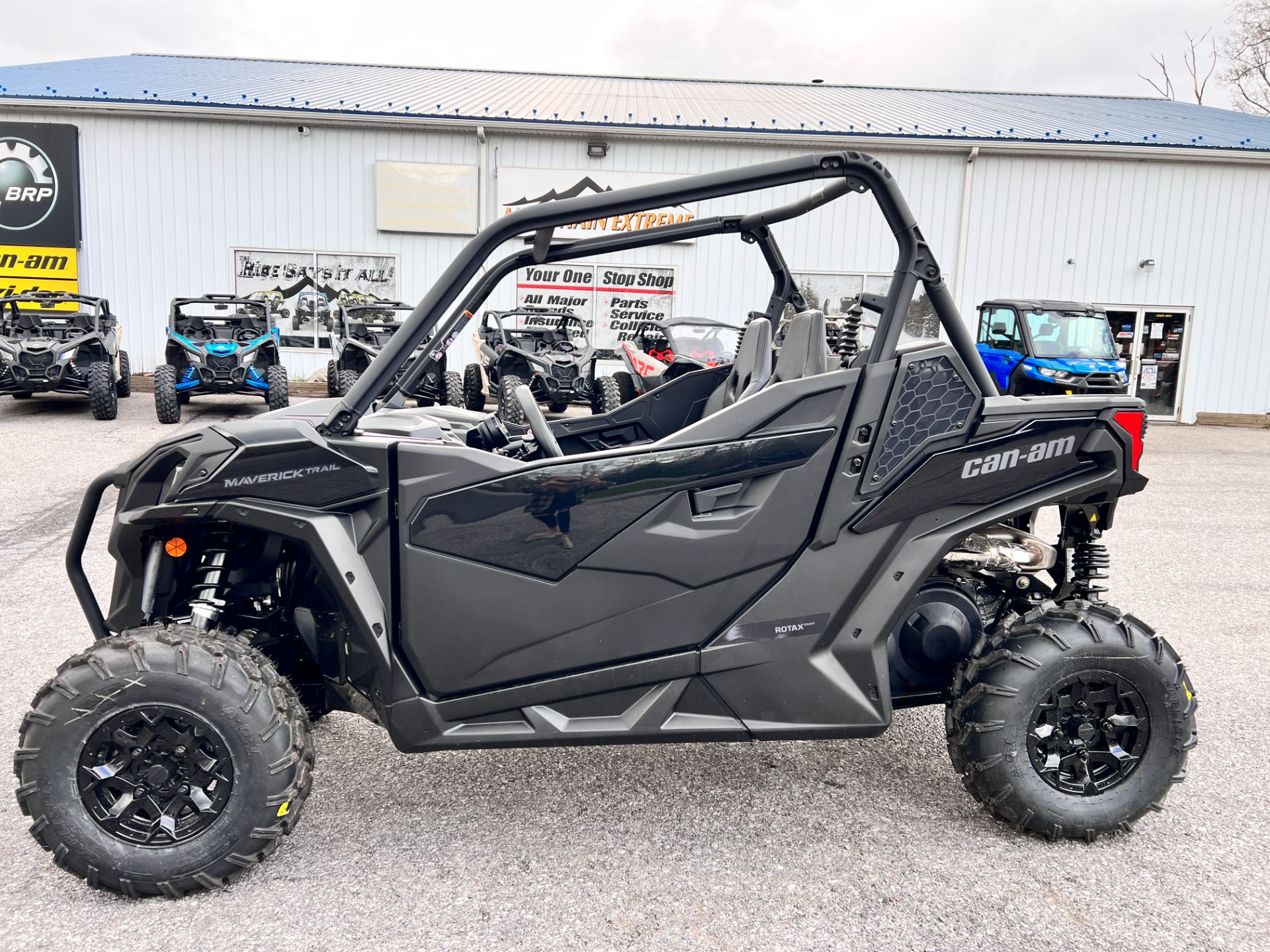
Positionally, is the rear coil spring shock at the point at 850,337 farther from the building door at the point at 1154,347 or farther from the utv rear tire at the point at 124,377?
the building door at the point at 1154,347

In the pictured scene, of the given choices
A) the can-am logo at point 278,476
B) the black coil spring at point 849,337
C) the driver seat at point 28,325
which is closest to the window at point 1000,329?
the black coil spring at point 849,337

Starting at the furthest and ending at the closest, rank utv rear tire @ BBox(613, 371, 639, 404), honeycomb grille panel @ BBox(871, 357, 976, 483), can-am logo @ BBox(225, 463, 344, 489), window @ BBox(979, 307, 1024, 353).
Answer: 1. window @ BBox(979, 307, 1024, 353)
2. utv rear tire @ BBox(613, 371, 639, 404)
3. honeycomb grille panel @ BBox(871, 357, 976, 483)
4. can-am logo @ BBox(225, 463, 344, 489)

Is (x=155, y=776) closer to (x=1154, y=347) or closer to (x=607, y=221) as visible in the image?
(x=607, y=221)

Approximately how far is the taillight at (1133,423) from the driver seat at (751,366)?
103cm

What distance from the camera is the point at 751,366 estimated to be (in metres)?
3.11

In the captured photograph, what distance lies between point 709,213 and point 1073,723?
13.7 metres

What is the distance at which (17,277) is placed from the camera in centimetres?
1572

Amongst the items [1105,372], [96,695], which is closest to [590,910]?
[96,695]

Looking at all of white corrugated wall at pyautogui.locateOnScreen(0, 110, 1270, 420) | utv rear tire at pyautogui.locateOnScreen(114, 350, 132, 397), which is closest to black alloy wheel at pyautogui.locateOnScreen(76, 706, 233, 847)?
utv rear tire at pyautogui.locateOnScreen(114, 350, 132, 397)

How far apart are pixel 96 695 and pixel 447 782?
109 centimetres

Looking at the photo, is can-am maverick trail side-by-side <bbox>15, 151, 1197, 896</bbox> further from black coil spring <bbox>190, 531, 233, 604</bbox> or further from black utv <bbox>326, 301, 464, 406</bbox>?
black utv <bbox>326, 301, 464, 406</bbox>

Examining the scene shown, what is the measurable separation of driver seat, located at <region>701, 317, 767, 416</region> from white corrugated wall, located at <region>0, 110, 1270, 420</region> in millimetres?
12920

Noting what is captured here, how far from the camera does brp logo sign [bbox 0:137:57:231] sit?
15258 millimetres

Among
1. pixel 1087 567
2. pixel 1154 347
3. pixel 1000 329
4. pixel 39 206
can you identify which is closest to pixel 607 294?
pixel 1000 329
